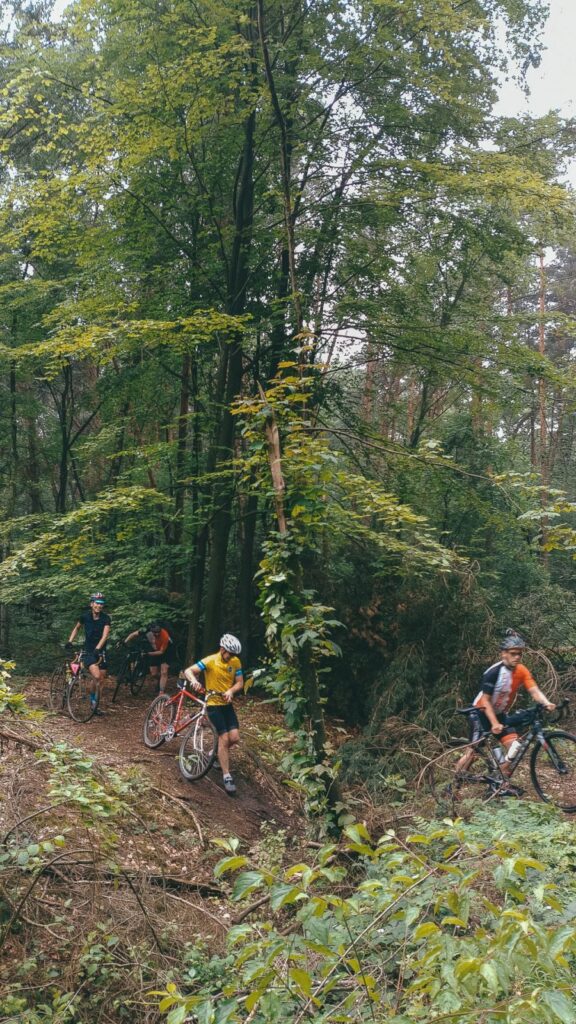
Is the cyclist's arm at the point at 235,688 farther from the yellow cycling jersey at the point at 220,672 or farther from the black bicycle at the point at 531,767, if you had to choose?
the black bicycle at the point at 531,767

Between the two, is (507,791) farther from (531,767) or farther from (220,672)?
(220,672)

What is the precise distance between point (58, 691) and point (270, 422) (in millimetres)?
7469

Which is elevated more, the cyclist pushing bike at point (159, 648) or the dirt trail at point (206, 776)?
the cyclist pushing bike at point (159, 648)

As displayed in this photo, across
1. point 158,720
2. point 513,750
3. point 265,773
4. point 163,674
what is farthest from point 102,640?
point 513,750

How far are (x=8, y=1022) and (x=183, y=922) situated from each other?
5.88ft

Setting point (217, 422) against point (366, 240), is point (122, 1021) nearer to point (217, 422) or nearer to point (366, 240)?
point (217, 422)

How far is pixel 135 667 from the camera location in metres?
13.2

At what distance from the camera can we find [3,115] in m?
9.58

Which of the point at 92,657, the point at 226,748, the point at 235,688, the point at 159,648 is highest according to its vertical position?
the point at 235,688

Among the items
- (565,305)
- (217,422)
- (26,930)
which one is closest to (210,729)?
Answer: (26,930)

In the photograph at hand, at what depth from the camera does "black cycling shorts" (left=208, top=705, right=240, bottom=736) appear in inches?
323

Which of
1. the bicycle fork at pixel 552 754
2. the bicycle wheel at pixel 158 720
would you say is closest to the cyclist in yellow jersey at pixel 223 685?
the bicycle wheel at pixel 158 720

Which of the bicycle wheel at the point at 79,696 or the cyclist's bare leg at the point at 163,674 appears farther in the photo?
the cyclist's bare leg at the point at 163,674

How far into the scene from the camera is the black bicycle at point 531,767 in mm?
7332
